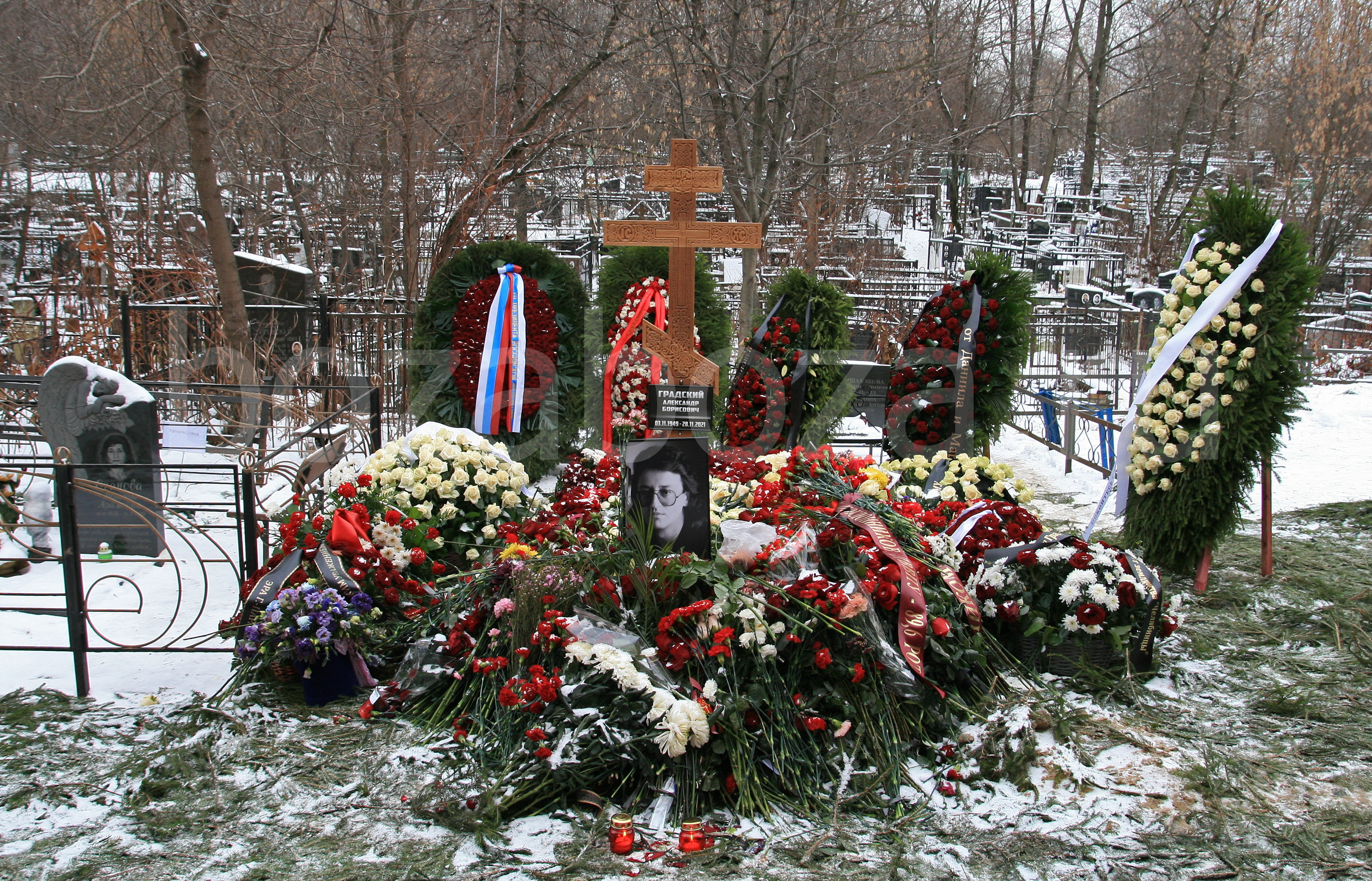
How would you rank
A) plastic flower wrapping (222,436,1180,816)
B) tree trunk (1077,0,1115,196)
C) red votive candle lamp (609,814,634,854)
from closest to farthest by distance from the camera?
red votive candle lamp (609,814,634,854)
plastic flower wrapping (222,436,1180,816)
tree trunk (1077,0,1115,196)

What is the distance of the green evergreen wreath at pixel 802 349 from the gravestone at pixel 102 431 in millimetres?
4253

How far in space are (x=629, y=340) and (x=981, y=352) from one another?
2884 mm

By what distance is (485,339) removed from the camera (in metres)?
7.95

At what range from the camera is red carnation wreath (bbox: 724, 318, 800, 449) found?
7941mm

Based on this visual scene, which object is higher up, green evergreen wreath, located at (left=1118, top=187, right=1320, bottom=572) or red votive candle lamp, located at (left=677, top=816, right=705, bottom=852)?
green evergreen wreath, located at (left=1118, top=187, right=1320, bottom=572)

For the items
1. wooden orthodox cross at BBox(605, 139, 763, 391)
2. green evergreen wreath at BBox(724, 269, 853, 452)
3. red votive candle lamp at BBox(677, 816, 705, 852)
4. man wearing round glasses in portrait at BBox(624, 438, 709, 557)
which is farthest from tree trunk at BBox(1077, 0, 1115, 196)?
red votive candle lamp at BBox(677, 816, 705, 852)

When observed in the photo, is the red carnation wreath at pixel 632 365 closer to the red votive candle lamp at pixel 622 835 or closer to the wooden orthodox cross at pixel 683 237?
the wooden orthodox cross at pixel 683 237

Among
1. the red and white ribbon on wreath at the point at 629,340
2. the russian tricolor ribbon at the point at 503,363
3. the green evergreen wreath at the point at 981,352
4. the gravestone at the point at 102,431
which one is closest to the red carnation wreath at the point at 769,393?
the red and white ribbon on wreath at the point at 629,340

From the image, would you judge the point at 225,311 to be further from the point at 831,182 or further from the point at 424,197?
the point at 831,182

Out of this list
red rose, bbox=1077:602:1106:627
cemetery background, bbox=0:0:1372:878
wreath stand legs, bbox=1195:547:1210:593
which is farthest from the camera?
wreath stand legs, bbox=1195:547:1210:593

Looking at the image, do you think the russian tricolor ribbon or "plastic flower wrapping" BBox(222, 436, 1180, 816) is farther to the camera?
the russian tricolor ribbon

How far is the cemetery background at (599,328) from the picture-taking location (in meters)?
3.32

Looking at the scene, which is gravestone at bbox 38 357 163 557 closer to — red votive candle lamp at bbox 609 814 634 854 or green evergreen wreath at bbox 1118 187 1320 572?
red votive candle lamp at bbox 609 814 634 854

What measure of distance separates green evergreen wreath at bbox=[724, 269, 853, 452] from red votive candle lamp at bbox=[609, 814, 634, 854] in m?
4.94
